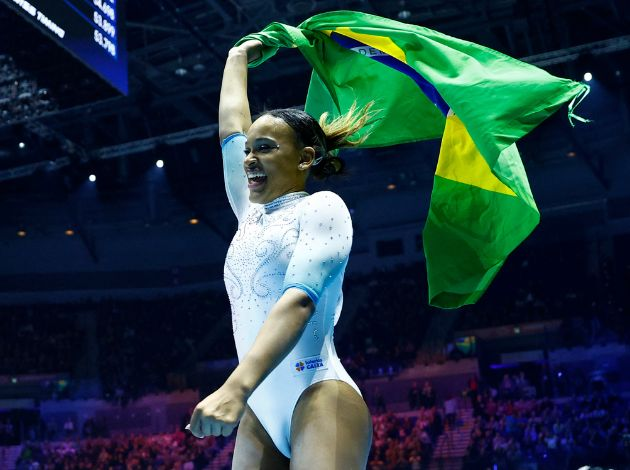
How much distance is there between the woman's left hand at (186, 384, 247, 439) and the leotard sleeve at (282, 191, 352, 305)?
1.16ft

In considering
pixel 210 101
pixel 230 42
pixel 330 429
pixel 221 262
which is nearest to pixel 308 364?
pixel 330 429

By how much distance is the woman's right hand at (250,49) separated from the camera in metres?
2.74

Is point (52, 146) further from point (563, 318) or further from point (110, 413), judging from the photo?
point (563, 318)

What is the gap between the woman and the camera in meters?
1.93

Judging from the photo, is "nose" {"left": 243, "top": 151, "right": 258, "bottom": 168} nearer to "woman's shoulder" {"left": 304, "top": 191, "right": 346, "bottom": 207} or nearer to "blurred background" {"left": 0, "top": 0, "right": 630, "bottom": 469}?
"woman's shoulder" {"left": 304, "top": 191, "right": 346, "bottom": 207}

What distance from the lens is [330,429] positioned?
1.95 meters

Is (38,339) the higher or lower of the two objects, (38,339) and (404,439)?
the higher

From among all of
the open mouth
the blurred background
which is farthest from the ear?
the blurred background

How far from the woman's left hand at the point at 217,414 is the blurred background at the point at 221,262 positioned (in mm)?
7805

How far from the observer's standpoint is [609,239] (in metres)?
17.5

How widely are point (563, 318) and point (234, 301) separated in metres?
15.0

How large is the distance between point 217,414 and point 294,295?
0.37 meters

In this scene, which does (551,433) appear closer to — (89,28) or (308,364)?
(89,28)

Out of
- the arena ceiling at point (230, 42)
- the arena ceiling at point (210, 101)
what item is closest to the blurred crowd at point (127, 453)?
the arena ceiling at point (210, 101)
